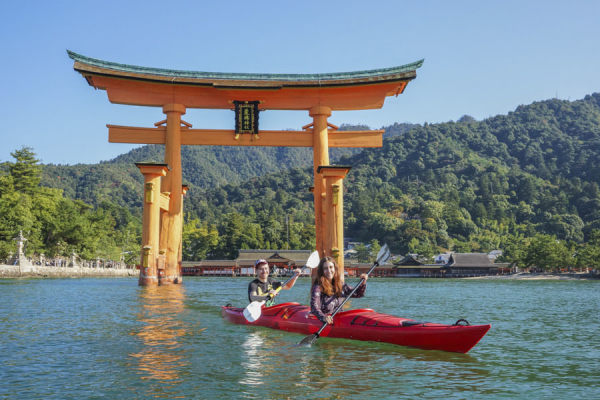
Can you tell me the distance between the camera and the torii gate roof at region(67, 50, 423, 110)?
72.0ft

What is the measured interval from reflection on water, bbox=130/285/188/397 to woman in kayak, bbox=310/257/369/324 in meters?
2.13

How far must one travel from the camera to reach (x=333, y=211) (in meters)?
20.6

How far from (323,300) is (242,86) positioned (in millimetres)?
15178

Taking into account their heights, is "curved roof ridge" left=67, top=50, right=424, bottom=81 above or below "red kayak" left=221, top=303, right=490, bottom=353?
above

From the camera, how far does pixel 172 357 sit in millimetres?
7590

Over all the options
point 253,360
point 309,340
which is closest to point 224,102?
point 309,340

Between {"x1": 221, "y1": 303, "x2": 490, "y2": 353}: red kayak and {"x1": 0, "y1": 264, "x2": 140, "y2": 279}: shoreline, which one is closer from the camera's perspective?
{"x1": 221, "y1": 303, "x2": 490, "y2": 353}: red kayak

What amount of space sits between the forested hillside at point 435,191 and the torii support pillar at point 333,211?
48009 millimetres

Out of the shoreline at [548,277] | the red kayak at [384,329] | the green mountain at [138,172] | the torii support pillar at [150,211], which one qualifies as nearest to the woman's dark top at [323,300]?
the red kayak at [384,329]

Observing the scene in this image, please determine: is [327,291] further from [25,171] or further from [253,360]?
[25,171]

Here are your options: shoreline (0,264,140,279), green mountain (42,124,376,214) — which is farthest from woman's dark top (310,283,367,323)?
green mountain (42,124,376,214)

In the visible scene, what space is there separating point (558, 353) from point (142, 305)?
34.8 feet

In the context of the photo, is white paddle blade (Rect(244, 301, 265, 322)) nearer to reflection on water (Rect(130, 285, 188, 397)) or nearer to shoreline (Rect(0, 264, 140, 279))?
reflection on water (Rect(130, 285, 188, 397))

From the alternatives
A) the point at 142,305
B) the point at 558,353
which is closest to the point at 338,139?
the point at 142,305
